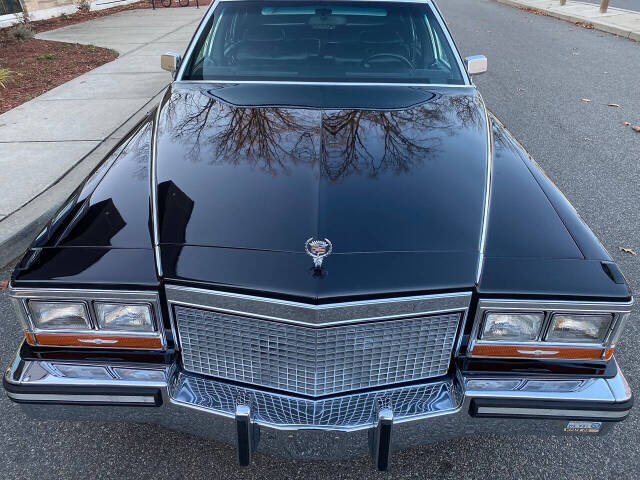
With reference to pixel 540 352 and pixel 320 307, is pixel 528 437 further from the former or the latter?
pixel 320 307

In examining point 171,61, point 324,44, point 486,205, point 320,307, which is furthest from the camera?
point 171,61

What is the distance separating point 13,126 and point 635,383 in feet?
19.2

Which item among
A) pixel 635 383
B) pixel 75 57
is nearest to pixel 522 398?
pixel 635 383

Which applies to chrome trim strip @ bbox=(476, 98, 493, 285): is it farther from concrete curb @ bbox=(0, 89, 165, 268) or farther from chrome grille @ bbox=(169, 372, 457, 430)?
concrete curb @ bbox=(0, 89, 165, 268)

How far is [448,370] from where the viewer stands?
1800mm

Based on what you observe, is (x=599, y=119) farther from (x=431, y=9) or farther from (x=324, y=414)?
(x=324, y=414)

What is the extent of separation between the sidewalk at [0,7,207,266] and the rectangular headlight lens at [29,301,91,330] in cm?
192

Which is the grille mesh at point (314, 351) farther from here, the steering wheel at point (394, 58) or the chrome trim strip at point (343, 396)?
the steering wheel at point (394, 58)

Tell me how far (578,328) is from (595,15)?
14995mm

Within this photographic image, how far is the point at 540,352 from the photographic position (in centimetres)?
176

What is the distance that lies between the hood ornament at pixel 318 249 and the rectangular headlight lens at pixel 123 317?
1.91 feet

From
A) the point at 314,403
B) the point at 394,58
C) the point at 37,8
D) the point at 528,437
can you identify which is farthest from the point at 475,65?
the point at 37,8

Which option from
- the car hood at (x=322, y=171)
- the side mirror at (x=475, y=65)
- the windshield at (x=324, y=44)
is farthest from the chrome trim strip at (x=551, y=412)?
the side mirror at (x=475, y=65)

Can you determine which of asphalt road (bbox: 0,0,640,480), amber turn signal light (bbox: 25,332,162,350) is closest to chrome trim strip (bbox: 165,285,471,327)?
amber turn signal light (bbox: 25,332,162,350)
